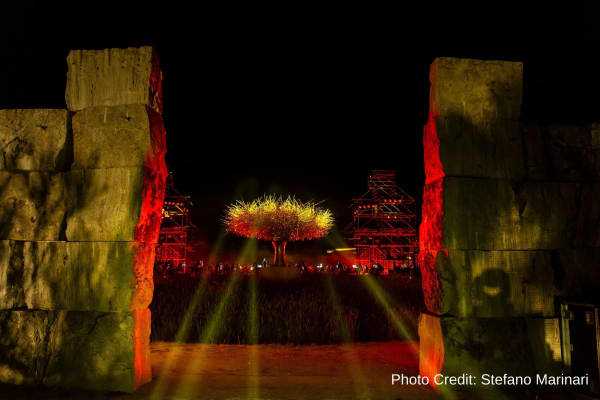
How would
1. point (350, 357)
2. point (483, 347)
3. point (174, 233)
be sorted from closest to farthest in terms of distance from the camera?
point (483, 347), point (350, 357), point (174, 233)

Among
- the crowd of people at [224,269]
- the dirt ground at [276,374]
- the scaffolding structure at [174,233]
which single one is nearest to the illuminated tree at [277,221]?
the crowd of people at [224,269]

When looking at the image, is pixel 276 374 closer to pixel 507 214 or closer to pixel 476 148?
pixel 507 214

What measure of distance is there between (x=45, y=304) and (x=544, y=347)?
5.65 metres

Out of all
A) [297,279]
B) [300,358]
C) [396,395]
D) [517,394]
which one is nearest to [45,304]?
[300,358]

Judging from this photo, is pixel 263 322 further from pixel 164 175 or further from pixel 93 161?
pixel 93 161

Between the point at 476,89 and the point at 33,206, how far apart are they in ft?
17.5

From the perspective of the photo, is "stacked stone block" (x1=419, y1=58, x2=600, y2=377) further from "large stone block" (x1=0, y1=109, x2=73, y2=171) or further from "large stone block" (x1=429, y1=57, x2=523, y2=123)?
"large stone block" (x1=0, y1=109, x2=73, y2=171)

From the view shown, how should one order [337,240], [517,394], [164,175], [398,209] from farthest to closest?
[337,240], [398,209], [164,175], [517,394]

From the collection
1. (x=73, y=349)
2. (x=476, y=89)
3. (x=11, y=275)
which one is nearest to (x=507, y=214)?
(x=476, y=89)

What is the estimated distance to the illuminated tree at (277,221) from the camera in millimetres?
16312

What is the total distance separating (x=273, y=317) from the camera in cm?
841

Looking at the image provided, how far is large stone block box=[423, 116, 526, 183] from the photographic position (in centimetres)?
480

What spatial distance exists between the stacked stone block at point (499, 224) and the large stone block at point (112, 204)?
10.9 feet

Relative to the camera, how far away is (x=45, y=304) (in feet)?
16.3
